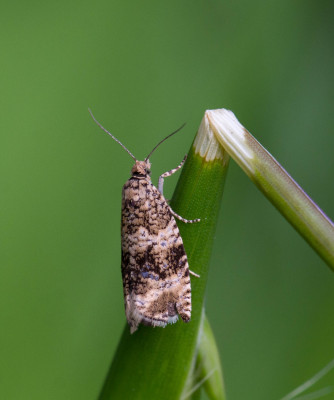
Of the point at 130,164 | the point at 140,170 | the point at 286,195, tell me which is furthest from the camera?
the point at 130,164

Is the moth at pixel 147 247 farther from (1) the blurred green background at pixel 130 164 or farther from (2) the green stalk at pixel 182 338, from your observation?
(2) the green stalk at pixel 182 338

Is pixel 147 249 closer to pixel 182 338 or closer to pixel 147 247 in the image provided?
pixel 147 247

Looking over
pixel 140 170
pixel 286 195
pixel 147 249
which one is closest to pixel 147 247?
pixel 147 249

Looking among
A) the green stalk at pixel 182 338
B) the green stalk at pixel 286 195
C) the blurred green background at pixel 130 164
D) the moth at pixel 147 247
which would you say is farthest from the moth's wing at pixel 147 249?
the green stalk at pixel 286 195

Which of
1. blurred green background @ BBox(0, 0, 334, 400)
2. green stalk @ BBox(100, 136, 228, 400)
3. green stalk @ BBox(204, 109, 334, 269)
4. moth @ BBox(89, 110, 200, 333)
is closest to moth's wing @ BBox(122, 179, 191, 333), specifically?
moth @ BBox(89, 110, 200, 333)

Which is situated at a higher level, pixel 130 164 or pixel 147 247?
pixel 130 164

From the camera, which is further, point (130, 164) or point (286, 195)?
point (130, 164)

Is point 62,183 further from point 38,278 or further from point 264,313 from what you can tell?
point 264,313
